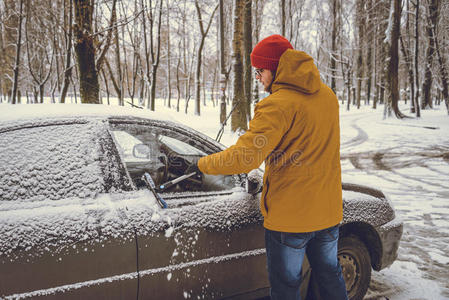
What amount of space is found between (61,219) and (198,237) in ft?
2.50

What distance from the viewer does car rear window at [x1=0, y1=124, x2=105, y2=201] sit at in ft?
5.70

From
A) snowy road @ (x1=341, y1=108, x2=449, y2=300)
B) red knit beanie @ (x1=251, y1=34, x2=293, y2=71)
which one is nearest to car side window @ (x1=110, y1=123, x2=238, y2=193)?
red knit beanie @ (x1=251, y1=34, x2=293, y2=71)

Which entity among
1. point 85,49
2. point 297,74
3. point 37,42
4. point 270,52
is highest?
point 37,42

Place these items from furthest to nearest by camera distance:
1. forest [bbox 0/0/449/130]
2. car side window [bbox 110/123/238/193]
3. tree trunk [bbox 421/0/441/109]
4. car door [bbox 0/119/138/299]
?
1. tree trunk [bbox 421/0/441/109]
2. forest [bbox 0/0/449/130]
3. car side window [bbox 110/123/238/193]
4. car door [bbox 0/119/138/299]

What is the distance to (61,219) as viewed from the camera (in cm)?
171

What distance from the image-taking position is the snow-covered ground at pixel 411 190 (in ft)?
10.4

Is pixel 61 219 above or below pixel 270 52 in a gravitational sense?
below

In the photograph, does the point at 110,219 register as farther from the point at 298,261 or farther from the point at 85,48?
the point at 85,48

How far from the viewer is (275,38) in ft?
6.21

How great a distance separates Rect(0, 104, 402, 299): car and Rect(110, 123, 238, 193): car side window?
2cm

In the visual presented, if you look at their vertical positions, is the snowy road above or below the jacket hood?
below

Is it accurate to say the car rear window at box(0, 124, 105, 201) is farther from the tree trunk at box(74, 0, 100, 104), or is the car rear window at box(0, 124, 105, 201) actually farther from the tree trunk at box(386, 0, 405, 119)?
the tree trunk at box(386, 0, 405, 119)

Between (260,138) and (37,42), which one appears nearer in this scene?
(260,138)

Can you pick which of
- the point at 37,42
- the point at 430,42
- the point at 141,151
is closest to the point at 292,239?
the point at 141,151
